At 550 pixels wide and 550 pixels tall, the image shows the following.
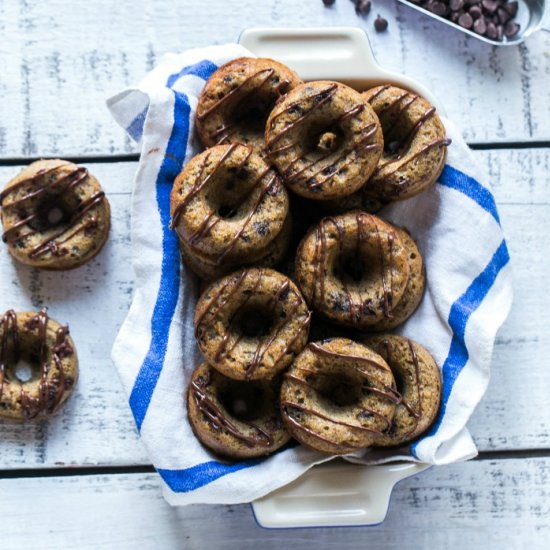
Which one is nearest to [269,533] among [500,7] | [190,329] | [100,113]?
[190,329]

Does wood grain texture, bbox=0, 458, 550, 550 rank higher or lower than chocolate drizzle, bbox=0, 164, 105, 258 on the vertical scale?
lower

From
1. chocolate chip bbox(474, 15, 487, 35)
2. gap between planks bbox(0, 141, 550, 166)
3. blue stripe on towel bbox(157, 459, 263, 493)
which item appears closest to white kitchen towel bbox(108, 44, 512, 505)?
blue stripe on towel bbox(157, 459, 263, 493)

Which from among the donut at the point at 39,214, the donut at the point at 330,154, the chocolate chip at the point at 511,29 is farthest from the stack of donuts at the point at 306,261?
the chocolate chip at the point at 511,29

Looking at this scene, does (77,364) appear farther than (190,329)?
Yes

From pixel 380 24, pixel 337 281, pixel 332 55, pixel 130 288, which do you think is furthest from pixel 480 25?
pixel 130 288

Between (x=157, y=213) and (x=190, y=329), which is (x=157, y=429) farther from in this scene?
(x=157, y=213)

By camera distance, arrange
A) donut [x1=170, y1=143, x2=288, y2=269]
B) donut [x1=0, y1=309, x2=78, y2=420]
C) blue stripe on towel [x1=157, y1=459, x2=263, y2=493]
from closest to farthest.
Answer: donut [x1=170, y1=143, x2=288, y2=269]
blue stripe on towel [x1=157, y1=459, x2=263, y2=493]
donut [x1=0, y1=309, x2=78, y2=420]

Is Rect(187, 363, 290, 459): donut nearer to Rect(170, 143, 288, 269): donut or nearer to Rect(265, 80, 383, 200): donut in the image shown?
Rect(170, 143, 288, 269): donut
